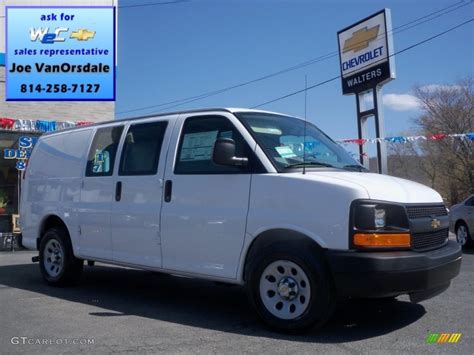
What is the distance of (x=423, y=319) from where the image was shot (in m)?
5.23

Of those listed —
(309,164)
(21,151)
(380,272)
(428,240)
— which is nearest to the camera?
(380,272)

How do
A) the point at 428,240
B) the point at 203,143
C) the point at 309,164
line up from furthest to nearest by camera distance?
1. the point at 203,143
2. the point at 309,164
3. the point at 428,240

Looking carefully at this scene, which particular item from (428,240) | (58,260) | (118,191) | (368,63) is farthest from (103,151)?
(368,63)

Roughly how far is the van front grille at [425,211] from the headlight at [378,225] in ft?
0.46

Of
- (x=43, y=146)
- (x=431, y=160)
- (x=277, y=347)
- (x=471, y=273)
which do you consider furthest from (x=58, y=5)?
(x=431, y=160)

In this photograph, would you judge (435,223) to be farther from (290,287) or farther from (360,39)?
(360,39)

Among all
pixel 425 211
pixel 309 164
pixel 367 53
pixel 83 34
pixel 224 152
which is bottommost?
pixel 425 211

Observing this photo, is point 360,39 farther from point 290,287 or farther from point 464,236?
point 290,287

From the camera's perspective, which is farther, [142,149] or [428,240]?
[142,149]

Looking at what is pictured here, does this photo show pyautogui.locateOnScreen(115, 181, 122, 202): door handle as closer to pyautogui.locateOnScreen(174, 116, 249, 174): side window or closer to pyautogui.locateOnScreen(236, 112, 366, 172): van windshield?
pyautogui.locateOnScreen(174, 116, 249, 174): side window

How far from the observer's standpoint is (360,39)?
876 inches

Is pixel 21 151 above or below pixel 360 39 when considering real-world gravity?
below

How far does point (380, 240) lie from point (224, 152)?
161 centimetres

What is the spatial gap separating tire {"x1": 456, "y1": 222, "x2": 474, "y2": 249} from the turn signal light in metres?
8.38
